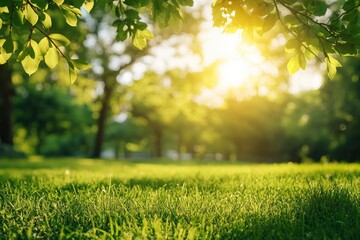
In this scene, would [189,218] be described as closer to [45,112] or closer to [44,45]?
[44,45]

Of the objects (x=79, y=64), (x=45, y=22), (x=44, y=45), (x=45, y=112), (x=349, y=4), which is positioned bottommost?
(x=79, y=64)

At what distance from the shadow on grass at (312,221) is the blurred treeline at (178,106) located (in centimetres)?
504

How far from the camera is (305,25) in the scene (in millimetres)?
3311

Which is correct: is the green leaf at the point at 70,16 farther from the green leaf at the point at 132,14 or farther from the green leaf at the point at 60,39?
the green leaf at the point at 132,14

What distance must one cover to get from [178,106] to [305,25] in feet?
97.5

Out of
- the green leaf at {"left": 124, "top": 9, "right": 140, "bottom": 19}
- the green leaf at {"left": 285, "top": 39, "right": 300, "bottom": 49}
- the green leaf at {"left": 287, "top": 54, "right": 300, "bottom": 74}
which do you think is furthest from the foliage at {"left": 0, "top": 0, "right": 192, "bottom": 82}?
the green leaf at {"left": 287, "top": 54, "right": 300, "bottom": 74}

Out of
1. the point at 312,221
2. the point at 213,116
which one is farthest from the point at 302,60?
the point at 213,116

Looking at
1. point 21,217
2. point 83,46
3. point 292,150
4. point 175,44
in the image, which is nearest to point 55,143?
point 292,150

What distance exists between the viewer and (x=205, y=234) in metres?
2.72

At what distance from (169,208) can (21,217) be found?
1202 millimetres

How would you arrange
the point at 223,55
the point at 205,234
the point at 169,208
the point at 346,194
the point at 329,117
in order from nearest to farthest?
1. the point at 205,234
2. the point at 169,208
3. the point at 346,194
4. the point at 223,55
5. the point at 329,117

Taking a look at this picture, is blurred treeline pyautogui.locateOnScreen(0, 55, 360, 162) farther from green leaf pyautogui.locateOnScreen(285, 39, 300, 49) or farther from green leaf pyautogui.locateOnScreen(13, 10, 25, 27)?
green leaf pyautogui.locateOnScreen(13, 10, 25, 27)

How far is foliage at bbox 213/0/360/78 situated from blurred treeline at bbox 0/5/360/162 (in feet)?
14.7

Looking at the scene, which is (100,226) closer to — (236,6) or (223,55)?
(236,6)
